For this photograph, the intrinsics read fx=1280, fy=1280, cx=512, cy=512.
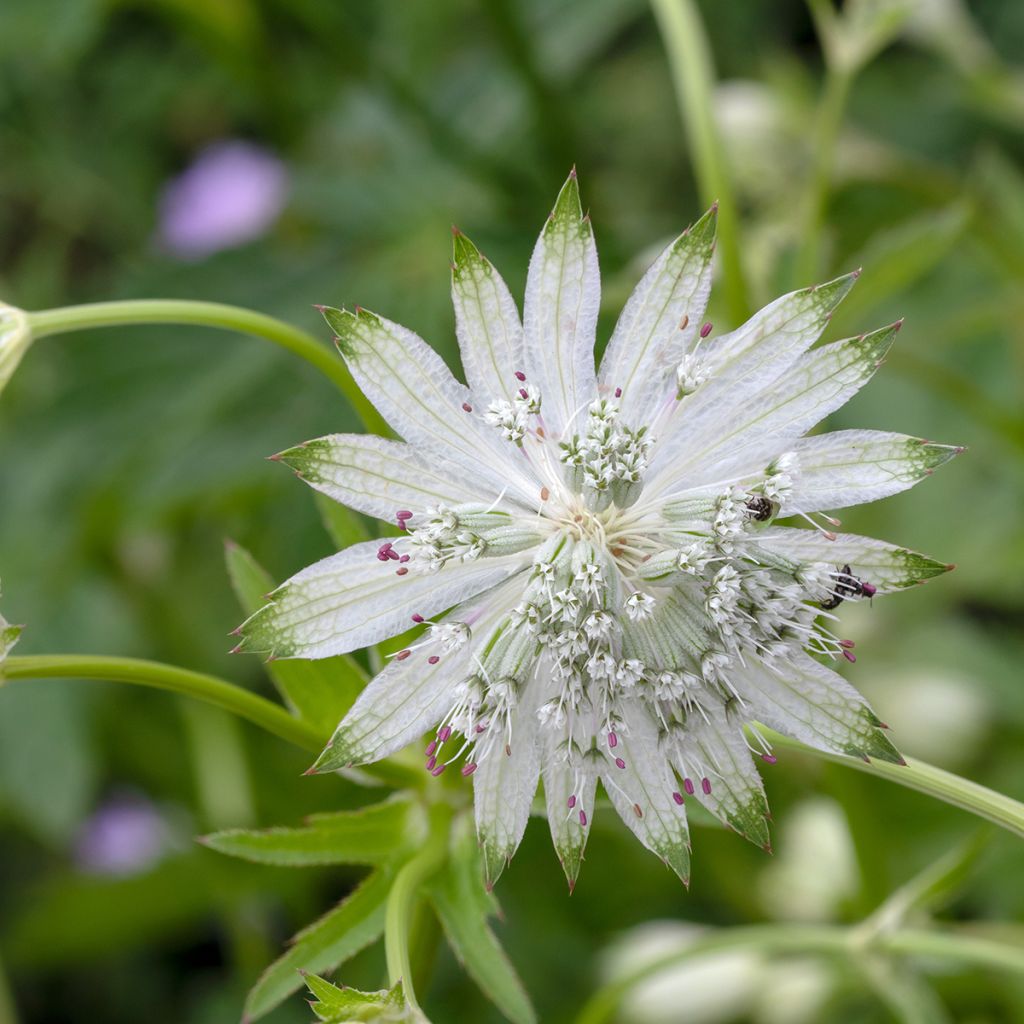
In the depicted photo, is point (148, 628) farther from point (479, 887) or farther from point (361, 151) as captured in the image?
point (479, 887)

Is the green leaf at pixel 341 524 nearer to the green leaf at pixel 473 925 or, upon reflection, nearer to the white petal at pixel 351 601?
the white petal at pixel 351 601

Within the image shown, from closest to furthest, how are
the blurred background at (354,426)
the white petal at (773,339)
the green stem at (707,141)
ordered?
the white petal at (773,339) < the green stem at (707,141) < the blurred background at (354,426)

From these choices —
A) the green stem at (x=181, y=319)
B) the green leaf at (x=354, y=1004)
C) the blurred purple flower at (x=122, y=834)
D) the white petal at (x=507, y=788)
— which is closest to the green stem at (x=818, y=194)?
the green stem at (x=181, y=319)

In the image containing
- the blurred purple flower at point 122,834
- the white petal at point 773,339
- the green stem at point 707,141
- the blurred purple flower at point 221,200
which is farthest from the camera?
the blurred purple flower at point 221,200

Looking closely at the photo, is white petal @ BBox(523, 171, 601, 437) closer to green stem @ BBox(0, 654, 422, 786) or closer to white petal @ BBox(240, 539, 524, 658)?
white petal @ BBox(240, 539, 524, 658)

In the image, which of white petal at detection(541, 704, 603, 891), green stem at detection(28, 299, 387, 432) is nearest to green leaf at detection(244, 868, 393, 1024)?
white petal at detection(541, 704, 603, 891)

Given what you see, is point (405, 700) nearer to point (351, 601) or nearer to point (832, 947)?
point (351, 601)

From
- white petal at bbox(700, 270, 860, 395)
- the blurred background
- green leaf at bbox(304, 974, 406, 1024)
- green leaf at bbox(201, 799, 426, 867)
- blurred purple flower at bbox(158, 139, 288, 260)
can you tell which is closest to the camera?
green leaf at bbox(304, 974, 406, 1024)
